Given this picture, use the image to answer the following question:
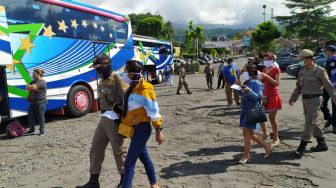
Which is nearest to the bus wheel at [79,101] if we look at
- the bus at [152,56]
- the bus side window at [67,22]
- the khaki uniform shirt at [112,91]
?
the bus side window at [67,22]

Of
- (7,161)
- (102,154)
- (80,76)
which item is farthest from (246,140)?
(80,76)

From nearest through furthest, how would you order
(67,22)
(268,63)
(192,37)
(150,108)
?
(150,108) → (268,63) → (67,22) → (192,37)

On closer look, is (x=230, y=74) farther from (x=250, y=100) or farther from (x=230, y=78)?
(x=250, y=100)

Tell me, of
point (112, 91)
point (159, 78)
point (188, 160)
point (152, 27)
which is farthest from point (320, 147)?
point (152, 27)

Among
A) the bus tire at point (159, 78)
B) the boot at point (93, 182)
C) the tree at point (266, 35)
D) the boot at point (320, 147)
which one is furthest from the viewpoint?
the tree at point (266, 35)

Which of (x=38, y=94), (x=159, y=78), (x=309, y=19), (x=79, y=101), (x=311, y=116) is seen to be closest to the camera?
(x=311, y=116)

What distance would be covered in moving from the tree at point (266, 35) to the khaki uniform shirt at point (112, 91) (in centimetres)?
5068

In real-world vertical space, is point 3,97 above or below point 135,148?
above

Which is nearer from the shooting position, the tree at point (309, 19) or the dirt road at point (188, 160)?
the dirt road at point (188, 160)

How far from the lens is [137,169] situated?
6043mm

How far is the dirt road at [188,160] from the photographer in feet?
Answer: 17.9

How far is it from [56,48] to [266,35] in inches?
1838

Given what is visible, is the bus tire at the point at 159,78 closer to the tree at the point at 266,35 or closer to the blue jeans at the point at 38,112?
the blue jeans at the point at 38,112

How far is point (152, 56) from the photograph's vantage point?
25359mm
